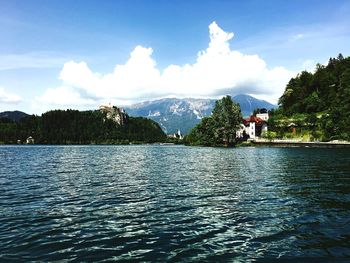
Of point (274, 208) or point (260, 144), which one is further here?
point (260, 144)

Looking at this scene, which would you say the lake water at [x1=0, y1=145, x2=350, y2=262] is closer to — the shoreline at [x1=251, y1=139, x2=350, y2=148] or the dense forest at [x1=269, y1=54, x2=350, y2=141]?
the shoreline at [x1=251, y1=139, x2=350, y2=148]

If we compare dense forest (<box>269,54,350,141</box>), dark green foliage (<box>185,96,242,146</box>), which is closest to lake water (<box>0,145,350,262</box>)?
dense forest (<box>269,54,350,141</box>)

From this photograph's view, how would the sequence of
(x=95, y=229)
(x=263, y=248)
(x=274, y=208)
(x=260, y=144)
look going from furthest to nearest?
(x=260, y=144) → (x=274, y=208) → (x=95, y=229) → (x=263, y=248)

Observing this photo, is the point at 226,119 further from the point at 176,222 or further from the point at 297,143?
the point at 176,222

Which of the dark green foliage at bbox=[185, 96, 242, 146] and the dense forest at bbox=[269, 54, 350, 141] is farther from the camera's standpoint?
the dark green foliage at bbox=[185, 96, 242, 146]

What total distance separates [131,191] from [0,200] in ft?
40.9

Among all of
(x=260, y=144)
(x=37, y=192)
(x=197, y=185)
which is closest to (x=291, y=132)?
(x=260, y=144)

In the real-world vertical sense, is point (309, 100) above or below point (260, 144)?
above

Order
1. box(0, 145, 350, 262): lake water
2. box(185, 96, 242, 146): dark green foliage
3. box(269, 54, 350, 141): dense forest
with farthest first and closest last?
box(185, 96, 242, 146): dark green foliage
box(269, 54, 350, 141): dense forest
box(0, 145, 350, 262): lake water

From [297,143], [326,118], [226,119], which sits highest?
[226,119]

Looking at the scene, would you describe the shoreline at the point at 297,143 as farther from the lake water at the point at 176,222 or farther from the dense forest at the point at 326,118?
the lake water at the point at 176,222

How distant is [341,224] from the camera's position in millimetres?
21594

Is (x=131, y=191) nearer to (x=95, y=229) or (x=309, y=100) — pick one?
(x=95, y=229)

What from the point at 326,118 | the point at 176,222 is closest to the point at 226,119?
the point at 326,118
